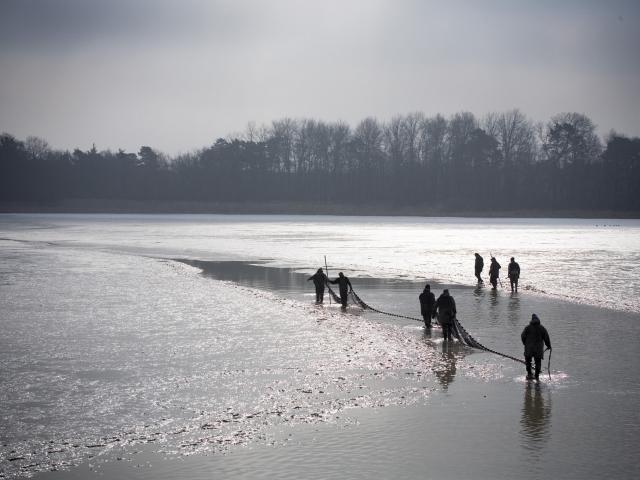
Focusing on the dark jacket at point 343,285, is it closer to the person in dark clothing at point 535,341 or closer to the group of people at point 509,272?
the group of people at point 509,272

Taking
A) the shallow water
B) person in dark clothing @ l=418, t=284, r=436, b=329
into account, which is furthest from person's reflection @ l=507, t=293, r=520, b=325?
person in dark clothing @ l=418, t=284, r=436, b=329

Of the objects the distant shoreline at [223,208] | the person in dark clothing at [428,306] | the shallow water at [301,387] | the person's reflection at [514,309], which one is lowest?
the shallow water at [301,387]

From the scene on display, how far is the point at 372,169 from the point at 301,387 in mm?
148894

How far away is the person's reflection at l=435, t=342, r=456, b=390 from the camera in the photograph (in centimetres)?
1552

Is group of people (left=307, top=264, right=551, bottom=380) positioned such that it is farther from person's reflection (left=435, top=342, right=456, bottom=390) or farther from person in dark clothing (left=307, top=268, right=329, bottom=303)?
person's reflection (left=435, top=342, right=456, bottom=390)

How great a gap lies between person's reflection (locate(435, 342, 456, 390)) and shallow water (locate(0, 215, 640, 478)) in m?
0.09

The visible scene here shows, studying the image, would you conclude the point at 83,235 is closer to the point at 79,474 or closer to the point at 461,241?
the point at 461,241

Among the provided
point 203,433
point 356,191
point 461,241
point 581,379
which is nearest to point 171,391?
point 203,433

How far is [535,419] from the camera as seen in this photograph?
42.2ft

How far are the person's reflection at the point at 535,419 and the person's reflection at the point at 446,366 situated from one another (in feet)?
5.61

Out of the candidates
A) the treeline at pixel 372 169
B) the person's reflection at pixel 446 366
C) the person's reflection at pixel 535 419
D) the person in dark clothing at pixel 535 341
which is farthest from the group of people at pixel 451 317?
the treeline at pixel 372 169

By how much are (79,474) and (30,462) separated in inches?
38.0

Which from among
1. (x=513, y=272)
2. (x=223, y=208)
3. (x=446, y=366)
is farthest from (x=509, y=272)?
(x=223, y=208)

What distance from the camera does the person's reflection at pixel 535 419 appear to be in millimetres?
11819
